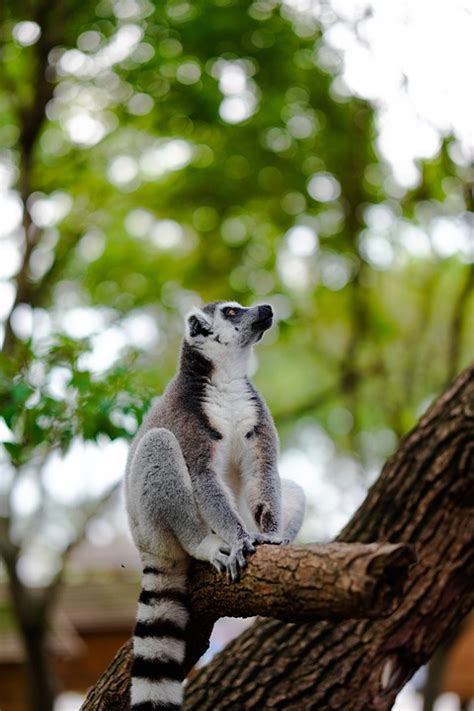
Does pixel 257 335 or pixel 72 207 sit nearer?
pixel 257 335

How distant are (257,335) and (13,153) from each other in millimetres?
7990

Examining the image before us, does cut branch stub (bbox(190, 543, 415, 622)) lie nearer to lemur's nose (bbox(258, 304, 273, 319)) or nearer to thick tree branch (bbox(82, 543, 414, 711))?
thick tree branch (bbox(82, 543, 414, 711))

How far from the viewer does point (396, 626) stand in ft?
16.5

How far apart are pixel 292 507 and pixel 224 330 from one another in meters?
0.86

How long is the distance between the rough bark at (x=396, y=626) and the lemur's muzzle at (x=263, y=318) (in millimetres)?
1825

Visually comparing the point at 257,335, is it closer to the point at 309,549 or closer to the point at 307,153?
the point at 309,549

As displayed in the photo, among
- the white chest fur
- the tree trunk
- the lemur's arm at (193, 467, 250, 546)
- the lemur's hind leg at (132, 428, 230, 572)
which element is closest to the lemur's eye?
the white chest fur

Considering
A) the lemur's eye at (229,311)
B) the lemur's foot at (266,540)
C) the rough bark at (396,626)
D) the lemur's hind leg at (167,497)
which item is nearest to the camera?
the lemur's foot at (266,540)

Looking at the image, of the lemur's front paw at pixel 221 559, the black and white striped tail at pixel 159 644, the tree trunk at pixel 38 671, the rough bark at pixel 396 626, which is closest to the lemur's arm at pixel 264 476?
the lemur's front paw at pixel 221 559

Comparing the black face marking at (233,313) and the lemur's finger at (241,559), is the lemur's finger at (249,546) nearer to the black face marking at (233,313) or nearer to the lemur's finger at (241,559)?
the lemur's finger at (241,559)

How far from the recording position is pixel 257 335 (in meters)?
3.94

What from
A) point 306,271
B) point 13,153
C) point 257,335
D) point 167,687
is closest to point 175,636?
point 167,687

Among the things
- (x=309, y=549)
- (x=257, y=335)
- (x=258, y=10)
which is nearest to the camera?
(x=309, y=549)

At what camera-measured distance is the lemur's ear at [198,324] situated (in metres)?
3.99
